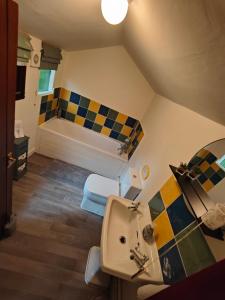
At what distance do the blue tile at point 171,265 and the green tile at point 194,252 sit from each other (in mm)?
43

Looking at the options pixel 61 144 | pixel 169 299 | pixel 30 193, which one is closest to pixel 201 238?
pixel 169 299

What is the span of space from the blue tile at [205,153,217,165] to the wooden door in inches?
54.6

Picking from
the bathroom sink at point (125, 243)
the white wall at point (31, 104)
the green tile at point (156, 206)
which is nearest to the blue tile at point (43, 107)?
the white wall at point (31, 104)

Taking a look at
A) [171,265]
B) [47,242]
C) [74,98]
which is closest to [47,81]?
[74,98]

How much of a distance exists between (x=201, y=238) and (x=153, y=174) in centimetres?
102

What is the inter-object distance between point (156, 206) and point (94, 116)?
2251mm

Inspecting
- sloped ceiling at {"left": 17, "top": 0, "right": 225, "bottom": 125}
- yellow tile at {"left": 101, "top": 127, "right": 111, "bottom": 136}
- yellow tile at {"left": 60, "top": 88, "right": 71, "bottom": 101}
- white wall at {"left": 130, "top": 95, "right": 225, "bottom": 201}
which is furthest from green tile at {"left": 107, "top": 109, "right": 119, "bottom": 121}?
sloped ceiling at {"left": 17, "top": 0, "right": 225, "bottom": 125}

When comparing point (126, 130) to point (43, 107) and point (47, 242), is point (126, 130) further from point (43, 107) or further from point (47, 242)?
point (47, 242)

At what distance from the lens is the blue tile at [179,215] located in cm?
124

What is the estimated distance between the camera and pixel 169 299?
616mm

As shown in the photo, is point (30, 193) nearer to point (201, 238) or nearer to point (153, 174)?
point (153, 174)

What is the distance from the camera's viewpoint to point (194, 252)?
3.52 feet

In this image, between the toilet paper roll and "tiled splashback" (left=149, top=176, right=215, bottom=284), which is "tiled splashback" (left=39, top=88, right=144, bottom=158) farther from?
the toilet paper roll

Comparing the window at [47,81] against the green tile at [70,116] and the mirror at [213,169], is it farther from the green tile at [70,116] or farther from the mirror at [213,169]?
the mirror at [213,169]
